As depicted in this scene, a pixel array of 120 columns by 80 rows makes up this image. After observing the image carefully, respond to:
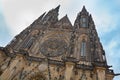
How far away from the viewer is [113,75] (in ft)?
56.1

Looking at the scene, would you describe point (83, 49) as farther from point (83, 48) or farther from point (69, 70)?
point (69, 70)

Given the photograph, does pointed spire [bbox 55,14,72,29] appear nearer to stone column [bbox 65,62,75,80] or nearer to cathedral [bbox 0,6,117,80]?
cathedral [bbox 0,6,117,80]

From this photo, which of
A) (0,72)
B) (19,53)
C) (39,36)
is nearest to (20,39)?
(39,36)

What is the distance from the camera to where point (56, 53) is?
65.8 feet

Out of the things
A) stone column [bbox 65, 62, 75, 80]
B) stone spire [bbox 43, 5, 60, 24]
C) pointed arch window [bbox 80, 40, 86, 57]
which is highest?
stone spire [bbox 43, 5, 60, 24]

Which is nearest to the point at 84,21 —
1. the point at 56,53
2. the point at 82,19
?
the point at 82,19

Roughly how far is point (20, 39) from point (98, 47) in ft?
24.7

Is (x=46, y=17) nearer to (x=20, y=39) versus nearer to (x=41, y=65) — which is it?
(x=20, y=39)

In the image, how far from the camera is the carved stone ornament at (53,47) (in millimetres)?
20031

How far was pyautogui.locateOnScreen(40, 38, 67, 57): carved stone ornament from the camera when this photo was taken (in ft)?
65.7

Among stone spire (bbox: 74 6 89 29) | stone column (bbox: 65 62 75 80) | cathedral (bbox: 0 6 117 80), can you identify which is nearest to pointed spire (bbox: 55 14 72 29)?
cathedral (bbox: 0 6 117 80)

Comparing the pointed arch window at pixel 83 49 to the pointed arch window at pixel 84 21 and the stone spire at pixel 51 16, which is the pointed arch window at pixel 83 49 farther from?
the stone spire at pixel 51 16

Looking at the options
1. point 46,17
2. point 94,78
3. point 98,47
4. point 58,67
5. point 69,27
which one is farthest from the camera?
point 46,17

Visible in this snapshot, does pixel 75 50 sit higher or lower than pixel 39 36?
lower
